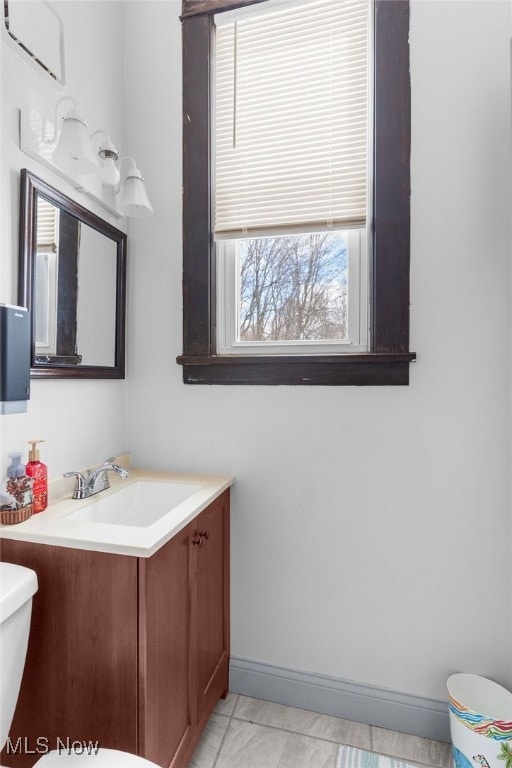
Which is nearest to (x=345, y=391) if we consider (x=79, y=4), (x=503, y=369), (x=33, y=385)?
(x=503, y=369)

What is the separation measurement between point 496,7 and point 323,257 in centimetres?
95

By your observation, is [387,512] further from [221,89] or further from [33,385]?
[221,89]

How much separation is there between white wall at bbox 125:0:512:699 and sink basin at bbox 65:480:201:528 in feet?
0.54

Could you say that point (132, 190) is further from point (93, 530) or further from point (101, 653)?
point (101, 653)

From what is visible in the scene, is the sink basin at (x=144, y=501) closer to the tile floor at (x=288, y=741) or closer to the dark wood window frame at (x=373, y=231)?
the dark wood window frame at (x=373, y=231)

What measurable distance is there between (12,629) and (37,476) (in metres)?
0.41

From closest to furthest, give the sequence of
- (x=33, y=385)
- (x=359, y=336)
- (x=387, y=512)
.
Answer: (x=33, y=385)
(x=387, y=512)
(x=359, y=336)

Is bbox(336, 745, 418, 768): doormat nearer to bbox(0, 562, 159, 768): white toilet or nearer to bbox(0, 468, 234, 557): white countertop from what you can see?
bbox(0, 562, 159, 768): white toilet

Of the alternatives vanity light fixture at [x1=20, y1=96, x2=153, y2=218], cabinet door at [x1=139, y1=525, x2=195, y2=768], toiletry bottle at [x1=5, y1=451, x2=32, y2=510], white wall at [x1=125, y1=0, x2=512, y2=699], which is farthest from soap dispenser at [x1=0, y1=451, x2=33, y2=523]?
vanity light fixture at [x1=20, y1=96, x2=153, y2=218]

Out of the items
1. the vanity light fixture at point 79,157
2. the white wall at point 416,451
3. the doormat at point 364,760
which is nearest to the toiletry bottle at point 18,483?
the white wall at point 416,451

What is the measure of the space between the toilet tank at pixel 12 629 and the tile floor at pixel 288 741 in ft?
2.32

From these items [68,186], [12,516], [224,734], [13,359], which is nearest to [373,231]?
[68,186]

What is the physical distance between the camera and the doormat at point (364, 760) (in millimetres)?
1285

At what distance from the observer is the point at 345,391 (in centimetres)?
149
